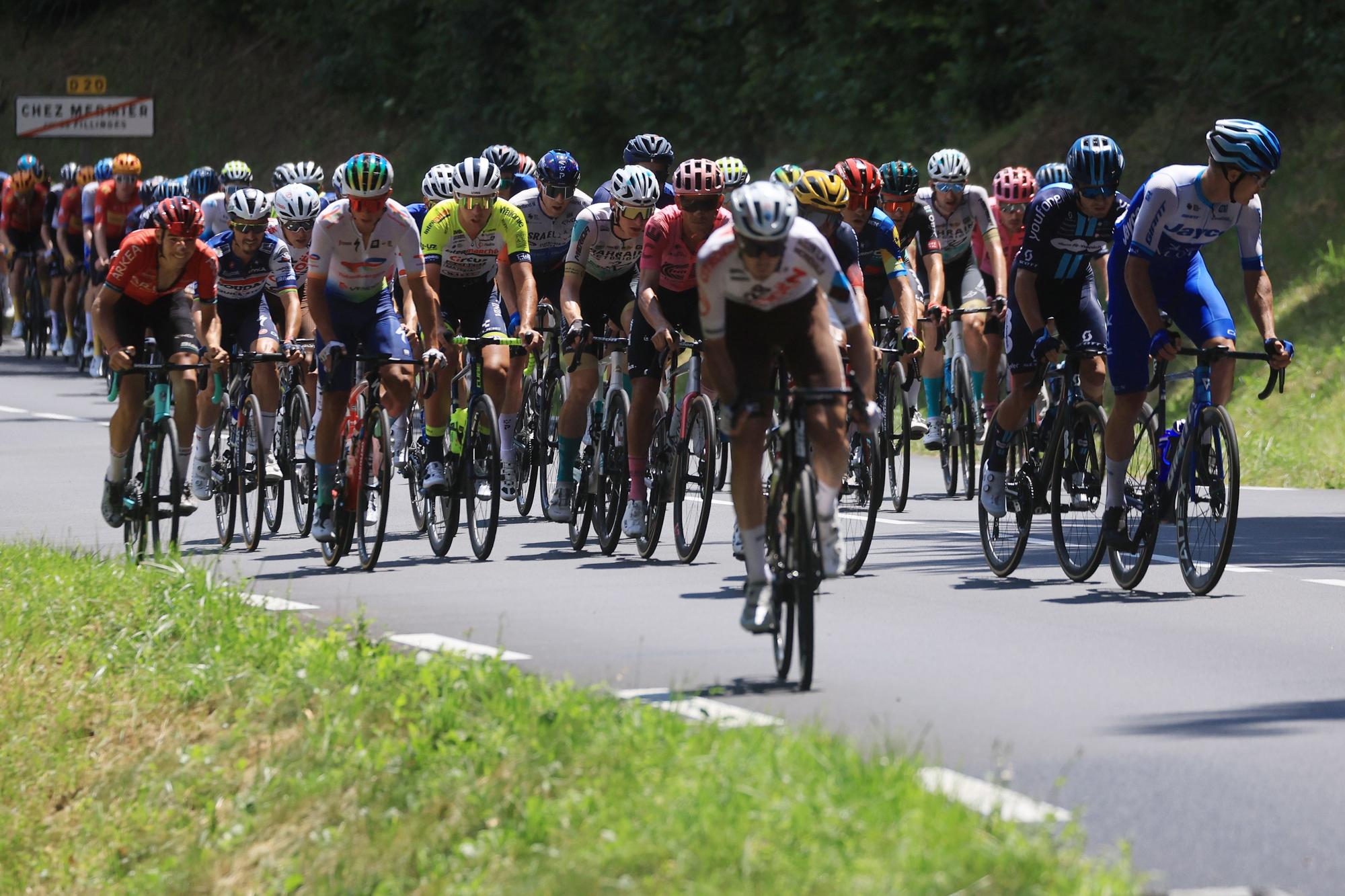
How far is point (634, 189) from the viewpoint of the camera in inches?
517

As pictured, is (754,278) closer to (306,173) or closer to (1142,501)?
(1142,501)

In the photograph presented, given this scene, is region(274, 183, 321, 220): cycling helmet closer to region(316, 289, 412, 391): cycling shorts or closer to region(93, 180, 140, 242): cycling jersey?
region(316, 289, 412, 391): cycling shorts

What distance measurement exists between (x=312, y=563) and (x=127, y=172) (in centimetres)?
1367

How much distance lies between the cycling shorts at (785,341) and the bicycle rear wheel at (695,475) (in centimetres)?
255

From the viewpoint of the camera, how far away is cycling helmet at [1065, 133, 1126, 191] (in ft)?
37.4

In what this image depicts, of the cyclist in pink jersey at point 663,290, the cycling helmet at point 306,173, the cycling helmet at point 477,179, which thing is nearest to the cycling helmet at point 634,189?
the cycling helmet at point 477,179

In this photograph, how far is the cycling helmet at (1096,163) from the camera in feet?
37.4

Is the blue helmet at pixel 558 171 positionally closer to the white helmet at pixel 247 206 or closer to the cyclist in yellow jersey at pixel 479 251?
the cyclist in yellow jersey at pixel 479 251

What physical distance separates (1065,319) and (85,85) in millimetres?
25509

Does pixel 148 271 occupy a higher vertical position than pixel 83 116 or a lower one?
lower

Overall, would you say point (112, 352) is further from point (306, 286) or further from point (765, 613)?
point (765, 613)

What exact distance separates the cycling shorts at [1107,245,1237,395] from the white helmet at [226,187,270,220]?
5.56 m

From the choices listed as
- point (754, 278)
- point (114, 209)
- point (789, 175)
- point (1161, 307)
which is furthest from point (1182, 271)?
point (114, 209)

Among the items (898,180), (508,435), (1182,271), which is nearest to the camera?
(1182,271)
